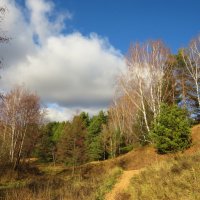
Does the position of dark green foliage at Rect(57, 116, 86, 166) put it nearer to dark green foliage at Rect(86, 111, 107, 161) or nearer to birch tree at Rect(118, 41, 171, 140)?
dark green foliage at Rect(86, 111, 107, 161)

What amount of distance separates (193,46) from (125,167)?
13.3 m

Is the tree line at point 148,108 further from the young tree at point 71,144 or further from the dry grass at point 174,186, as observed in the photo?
the dry grass at point 174,186

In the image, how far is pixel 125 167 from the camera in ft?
85.4

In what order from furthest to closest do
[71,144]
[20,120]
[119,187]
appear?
1. [71,144]
2. [20,120]
3. [119,187]

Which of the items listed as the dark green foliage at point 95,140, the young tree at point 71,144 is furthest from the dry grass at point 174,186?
the dark green foliage at point 95,140

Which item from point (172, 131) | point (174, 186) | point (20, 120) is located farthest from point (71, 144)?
point (174, 186)

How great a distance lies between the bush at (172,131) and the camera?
2153 centimetres

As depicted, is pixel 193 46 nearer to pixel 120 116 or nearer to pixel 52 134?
pixel 120 116

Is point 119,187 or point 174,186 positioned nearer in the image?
point 174,186

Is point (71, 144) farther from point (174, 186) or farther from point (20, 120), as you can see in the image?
point (174, 186)

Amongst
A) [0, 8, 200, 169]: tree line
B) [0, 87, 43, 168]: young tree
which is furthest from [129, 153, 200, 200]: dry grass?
[0, 87, 43, 168]: young tree

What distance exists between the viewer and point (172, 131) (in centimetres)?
2164

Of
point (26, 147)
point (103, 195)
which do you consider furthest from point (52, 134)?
point (103, 195)

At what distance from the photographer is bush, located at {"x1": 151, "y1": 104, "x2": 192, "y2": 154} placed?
70.6ft
